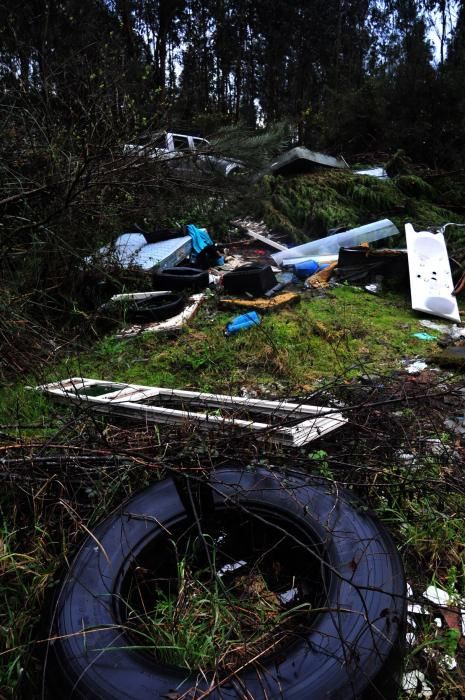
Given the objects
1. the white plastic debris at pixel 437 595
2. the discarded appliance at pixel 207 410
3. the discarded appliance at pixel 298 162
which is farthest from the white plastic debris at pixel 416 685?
the discarded appliance at pixel 298 162

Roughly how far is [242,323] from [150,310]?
964 millimetres

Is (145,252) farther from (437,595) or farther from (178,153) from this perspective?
(437,595)

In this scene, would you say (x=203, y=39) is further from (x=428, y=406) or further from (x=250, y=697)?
(x=250, y=697)

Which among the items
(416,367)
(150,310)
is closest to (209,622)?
(416,367)

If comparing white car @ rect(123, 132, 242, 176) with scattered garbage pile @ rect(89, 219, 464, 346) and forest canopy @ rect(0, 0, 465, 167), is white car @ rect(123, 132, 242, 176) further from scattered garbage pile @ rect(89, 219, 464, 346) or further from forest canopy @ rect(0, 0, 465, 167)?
scattered garbage pile @ rect(89, 219, 464, 346)

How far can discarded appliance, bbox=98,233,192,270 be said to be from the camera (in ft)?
17.0

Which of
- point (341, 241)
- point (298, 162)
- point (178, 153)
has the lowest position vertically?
point (341, 241)

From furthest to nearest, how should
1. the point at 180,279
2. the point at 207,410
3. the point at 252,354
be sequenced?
1. the point at 180,279
2. the point at 252,354
3. the point at 207,410

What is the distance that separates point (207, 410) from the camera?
8.04ft

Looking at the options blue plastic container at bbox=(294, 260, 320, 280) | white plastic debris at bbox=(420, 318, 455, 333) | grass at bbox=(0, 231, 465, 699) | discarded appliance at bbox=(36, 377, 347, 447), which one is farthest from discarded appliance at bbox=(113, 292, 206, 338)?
white plastic debris at bbox=(420, 318, 455, 333)

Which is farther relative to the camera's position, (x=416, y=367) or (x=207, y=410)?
(x=416, y=367)

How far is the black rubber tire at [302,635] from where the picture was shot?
1.20 m

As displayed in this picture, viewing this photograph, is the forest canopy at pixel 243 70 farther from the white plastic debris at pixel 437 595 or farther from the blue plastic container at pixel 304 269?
the white plastic debris at pixel 437 595

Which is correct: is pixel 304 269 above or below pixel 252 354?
above
